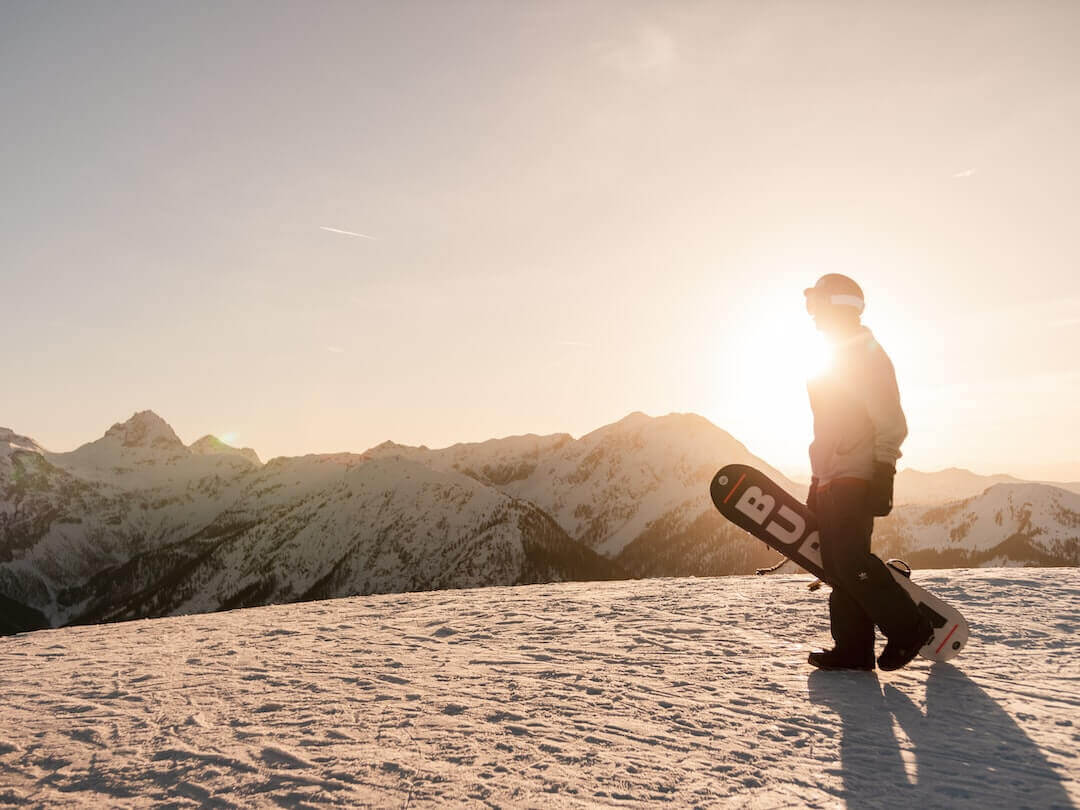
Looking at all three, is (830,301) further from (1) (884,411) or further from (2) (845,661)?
(2) (845,661)

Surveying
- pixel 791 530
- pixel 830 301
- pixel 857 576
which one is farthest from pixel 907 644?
pixel 830 301

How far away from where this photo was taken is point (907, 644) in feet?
16.3

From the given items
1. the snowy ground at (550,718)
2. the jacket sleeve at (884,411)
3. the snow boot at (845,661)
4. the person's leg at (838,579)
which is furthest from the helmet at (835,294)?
the snowy ground at (550,718)

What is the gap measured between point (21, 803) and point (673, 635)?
502cm

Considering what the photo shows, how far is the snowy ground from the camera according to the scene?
3133mm

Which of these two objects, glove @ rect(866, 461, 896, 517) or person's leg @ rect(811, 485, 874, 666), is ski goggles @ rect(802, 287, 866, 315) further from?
person's leg @ rect(811, 485, 874, 666)

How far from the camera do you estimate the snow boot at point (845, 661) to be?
521 centimetres

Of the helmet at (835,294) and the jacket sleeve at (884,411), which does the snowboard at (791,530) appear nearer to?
the jacket sleeve at (884,411)

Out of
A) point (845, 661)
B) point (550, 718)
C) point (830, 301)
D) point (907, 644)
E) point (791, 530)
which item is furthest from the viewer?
point (791, 530)

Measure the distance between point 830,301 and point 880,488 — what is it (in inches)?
59.1

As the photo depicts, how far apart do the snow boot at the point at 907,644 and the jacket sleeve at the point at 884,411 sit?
47.7 inches

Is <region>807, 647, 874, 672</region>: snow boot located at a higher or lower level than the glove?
lower

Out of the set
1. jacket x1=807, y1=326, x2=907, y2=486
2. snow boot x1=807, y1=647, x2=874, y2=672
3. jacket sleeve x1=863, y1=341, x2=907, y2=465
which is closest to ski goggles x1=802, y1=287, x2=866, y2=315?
jacket x1=807, y1=326, x2=907, y2=486

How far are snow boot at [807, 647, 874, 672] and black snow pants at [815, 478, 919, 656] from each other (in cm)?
3
